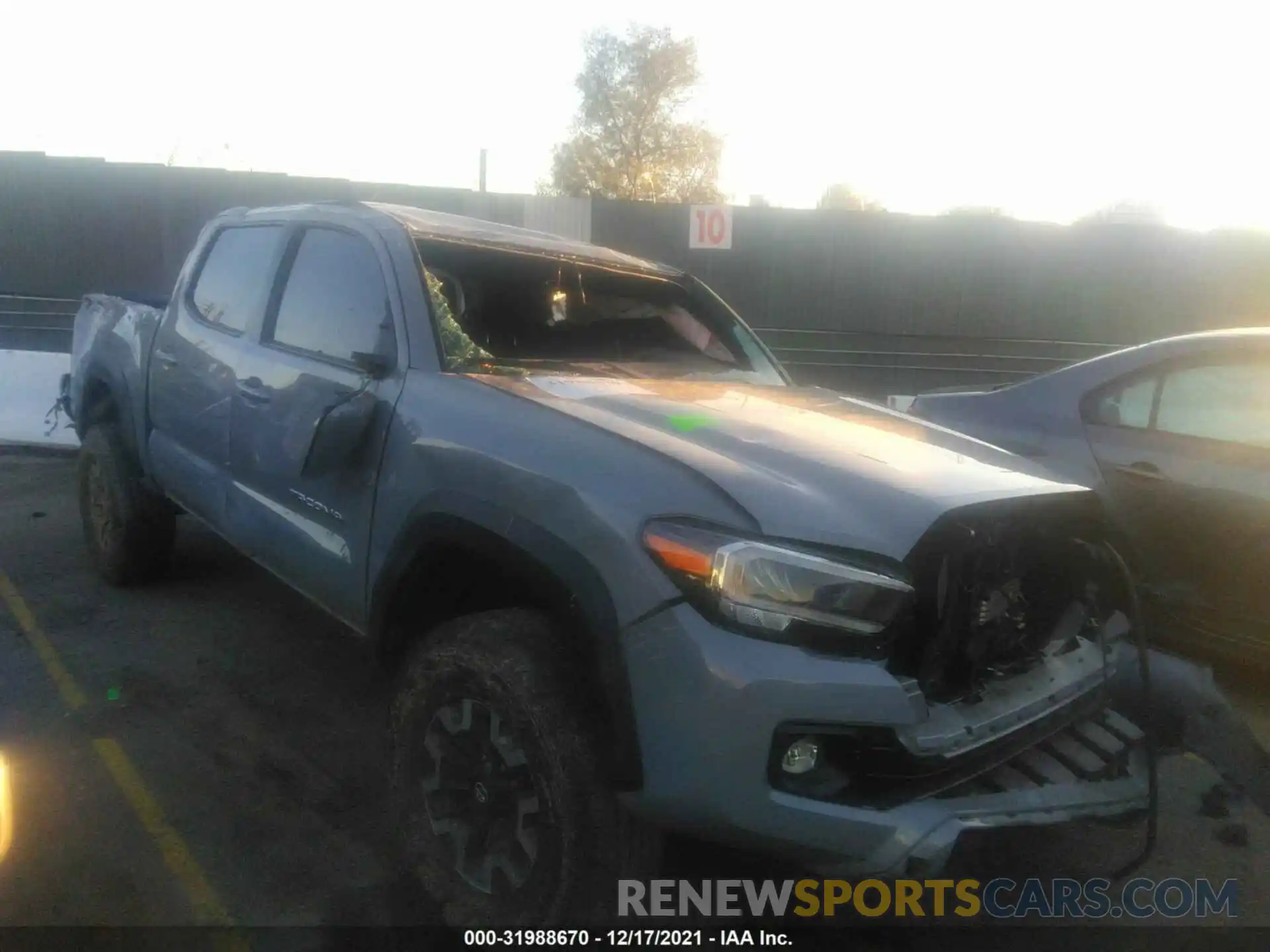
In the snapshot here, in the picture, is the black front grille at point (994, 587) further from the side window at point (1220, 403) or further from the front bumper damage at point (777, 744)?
the side window at point (1220, 403)

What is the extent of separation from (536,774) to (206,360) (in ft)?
8.44

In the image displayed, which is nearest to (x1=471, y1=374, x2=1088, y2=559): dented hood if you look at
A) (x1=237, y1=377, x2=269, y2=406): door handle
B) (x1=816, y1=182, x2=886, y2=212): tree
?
(x1=237, y1=377, x2=269, y2=406): door handle

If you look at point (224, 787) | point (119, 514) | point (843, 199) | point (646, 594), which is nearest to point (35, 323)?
point (119, 514)

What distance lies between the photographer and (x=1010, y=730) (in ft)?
7.43

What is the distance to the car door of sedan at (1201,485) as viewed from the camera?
3812 millimetres

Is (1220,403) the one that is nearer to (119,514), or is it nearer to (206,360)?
(206,360)

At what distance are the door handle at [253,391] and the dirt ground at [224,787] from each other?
1234mm

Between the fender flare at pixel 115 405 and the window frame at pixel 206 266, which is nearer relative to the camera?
the window frame at pixel 206 266

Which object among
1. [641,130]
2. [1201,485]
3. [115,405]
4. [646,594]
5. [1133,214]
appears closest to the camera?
[646,594]

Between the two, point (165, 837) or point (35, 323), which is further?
point (35, 323)

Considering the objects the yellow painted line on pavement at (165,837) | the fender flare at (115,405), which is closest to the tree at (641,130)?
the fender flare at (115,405)

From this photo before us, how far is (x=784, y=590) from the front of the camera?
2.04 m

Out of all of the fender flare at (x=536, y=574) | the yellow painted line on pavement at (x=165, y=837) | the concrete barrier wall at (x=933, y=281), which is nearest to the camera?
the fender flare at (x=536, y=574)

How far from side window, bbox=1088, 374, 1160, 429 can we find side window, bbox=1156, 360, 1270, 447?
0.05 m
